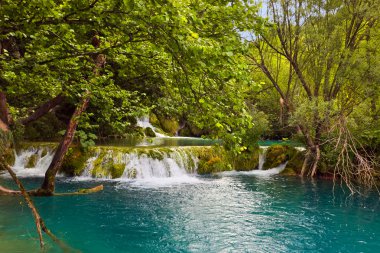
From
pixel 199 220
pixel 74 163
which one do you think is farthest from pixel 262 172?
pixel 199 220

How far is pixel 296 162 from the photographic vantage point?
2098 centimetres

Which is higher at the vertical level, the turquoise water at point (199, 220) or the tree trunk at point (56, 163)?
the tree trunk at point (56, 163)

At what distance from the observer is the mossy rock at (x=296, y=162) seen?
67.5 ft

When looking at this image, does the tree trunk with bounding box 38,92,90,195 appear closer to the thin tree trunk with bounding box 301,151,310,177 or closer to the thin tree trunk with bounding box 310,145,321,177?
the thin tree trunk with bounding box 310,145,321,177

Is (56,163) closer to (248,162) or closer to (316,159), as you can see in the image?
(316,159)

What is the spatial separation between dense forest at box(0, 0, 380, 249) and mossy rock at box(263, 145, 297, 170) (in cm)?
139

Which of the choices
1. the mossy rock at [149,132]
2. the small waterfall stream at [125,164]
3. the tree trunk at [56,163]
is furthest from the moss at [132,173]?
the mossy rock at [149,132]

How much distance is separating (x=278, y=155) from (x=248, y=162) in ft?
6.86

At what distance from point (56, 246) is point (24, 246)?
2.37 feet

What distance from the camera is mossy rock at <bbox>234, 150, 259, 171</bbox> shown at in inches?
867

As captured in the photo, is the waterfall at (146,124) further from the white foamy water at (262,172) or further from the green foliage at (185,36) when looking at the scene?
the green foliage at (185,36)

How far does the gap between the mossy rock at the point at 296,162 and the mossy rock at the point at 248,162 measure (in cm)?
220

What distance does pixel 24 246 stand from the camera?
26.1 feet

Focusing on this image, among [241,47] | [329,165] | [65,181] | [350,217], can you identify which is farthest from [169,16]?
[329,165]
